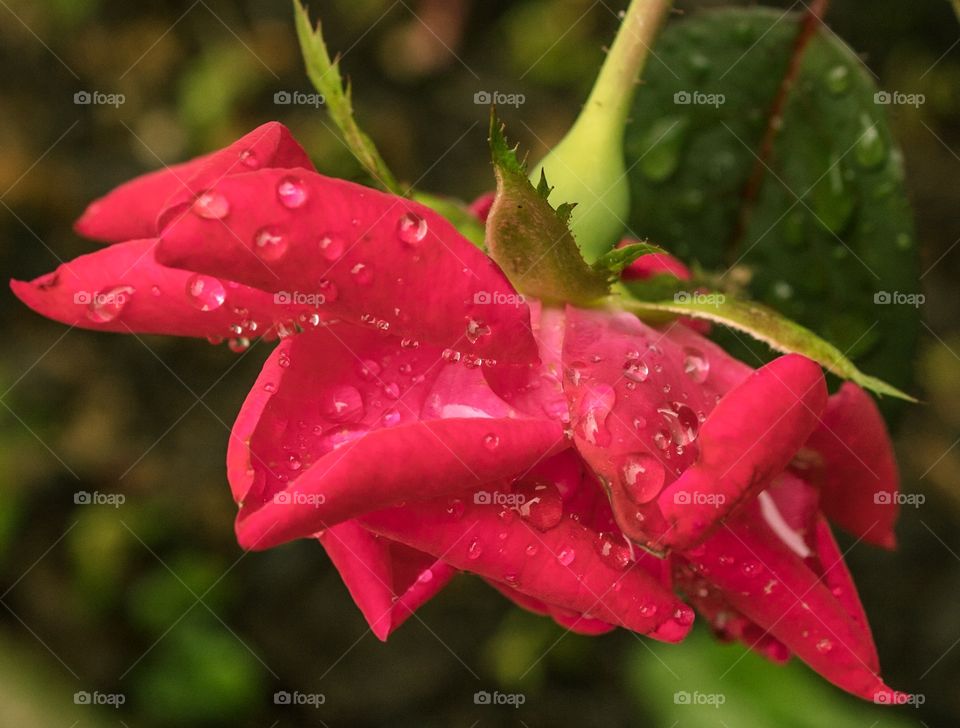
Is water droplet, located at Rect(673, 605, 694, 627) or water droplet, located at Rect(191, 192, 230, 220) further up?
water droplet, located at Rect(191, 192, 230, 220)

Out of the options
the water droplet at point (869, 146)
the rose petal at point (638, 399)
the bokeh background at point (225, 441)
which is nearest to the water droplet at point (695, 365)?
the rose petal at point (638, 399)

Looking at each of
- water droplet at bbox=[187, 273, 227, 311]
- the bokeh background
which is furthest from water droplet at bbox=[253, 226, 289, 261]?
the bokeh background

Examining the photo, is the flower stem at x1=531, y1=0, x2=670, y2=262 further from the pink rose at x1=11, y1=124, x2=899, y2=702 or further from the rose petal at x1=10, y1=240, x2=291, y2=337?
the rose petal at x1=10, y1=240, x2=291, y2=337

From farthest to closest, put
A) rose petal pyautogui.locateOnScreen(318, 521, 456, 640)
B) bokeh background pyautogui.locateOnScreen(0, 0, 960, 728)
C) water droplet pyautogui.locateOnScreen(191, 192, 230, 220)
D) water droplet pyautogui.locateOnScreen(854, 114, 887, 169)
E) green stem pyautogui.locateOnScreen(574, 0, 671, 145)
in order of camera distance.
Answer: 1. bokeh background pyautogui.locateOnScreen(0, 0, 960, 728)
2. water droplet pyautogui.locateOnScreen(854, 114, 887, 169)
3. green stem pyautogui.locateOnScreen(574, 0, 671, 145)
4. rose petal pyautogui.locateOnScreen(318, 521, 456, 640)
5. water droplet pyautogui.locateOnScreen(191, 192, 230, 220)

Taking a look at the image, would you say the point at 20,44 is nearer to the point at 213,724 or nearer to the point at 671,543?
the point at 213,724

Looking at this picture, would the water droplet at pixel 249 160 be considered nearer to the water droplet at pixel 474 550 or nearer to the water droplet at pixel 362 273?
the water droplet at pixel 362 273

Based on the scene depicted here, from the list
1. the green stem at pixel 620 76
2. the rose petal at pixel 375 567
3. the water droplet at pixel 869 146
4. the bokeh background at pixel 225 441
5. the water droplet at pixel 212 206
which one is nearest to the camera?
the water droplet at pixel 212 206
